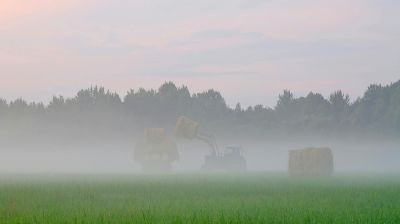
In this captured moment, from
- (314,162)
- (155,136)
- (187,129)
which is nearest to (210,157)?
(187,129)

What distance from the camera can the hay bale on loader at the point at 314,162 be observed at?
131 feet

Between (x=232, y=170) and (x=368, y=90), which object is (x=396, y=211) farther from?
(x=368, y=90)

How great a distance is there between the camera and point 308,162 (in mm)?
40031

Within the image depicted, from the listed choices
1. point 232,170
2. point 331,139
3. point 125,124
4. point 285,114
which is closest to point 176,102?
point 125,124

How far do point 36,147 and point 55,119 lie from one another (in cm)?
757

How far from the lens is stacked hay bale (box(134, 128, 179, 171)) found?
63500 mm

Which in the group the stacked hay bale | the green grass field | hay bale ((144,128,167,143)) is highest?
hay bale ((144,128,167,143))

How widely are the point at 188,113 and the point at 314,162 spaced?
70.7m

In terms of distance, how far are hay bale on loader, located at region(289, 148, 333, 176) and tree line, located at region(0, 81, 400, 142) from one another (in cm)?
5424

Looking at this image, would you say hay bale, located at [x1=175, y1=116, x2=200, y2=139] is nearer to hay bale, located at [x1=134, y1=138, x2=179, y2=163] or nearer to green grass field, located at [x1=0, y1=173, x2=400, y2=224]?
hay bale, located at [x1=134, y1=138, x2=179, y2=163]

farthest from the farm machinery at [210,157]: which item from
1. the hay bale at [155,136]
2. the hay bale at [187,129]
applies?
the hay bale at [155,136]

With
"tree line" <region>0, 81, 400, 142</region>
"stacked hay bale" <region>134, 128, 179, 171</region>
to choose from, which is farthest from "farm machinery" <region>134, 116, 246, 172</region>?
"tree line" <region>0, 81, 400, 142</region>

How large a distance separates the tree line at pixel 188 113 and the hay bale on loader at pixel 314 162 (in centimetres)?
5424

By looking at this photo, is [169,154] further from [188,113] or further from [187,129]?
[188,113]
